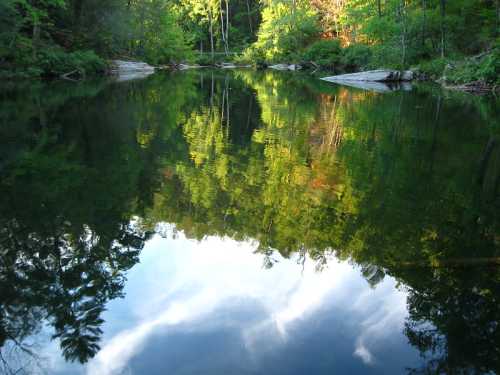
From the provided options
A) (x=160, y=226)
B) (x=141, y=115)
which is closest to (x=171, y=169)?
(x=160, y=226)

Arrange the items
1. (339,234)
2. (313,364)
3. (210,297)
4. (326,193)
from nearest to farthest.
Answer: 1. (313,364)
2. (210,297)
3. (339,234)
4. (326,193)

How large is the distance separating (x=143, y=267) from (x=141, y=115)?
10.6m

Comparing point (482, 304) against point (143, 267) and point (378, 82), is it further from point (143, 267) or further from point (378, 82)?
point (378, 82)

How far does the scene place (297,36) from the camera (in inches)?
2158

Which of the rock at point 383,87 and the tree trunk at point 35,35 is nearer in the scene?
the rock at point 383,87

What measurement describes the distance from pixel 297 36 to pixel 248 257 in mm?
53303

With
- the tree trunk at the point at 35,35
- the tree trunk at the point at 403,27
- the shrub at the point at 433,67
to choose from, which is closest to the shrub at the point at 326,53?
the tree trunk at the point at 403,27

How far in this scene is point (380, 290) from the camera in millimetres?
4203

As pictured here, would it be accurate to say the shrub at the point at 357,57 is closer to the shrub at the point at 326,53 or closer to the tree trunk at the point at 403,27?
the shrub at the point at 326,53

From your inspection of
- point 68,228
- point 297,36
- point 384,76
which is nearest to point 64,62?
point 384,76

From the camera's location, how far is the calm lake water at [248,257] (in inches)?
130

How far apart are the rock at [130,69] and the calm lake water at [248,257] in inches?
1138

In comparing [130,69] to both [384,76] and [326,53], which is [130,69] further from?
[384,76]

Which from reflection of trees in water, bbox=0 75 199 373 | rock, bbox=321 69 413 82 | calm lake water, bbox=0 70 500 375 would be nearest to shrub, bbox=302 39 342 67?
rock, bbox=321 69 413 82
